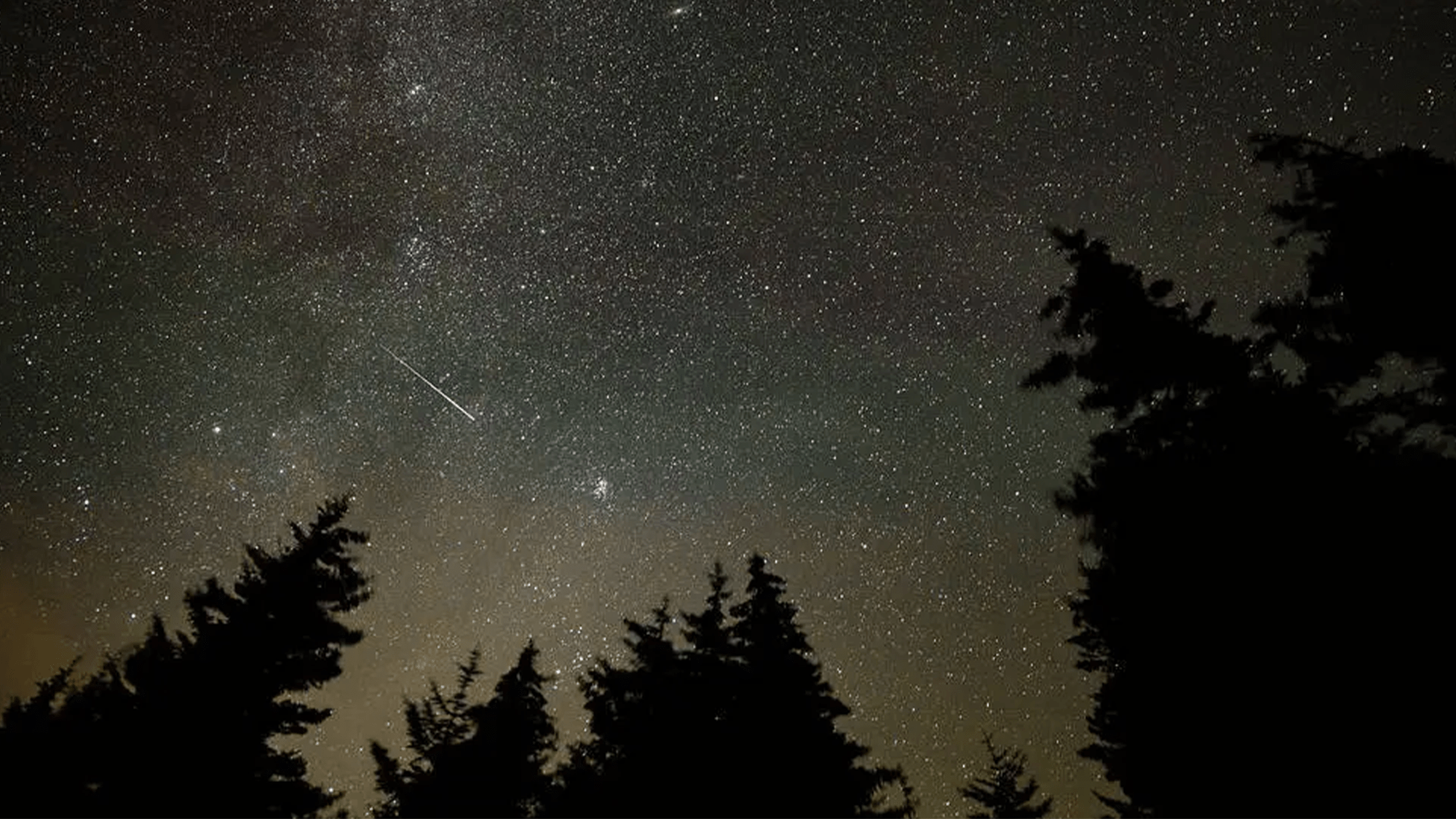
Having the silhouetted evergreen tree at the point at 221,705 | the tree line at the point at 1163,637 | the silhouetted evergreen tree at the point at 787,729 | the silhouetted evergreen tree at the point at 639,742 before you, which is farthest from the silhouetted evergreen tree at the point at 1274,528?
the silhouetted evergreen tree at the point at 221,705

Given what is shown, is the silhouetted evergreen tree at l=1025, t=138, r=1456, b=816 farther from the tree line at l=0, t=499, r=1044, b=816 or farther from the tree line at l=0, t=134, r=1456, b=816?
the tree line at l=0, t=499, r=1044, b=816

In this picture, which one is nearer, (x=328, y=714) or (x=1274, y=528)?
(x=1274, y=528)

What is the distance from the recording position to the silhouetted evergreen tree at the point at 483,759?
13.6 m

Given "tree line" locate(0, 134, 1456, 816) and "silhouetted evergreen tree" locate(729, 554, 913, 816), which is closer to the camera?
"tree line" locate(0, 134, 1456, 816)

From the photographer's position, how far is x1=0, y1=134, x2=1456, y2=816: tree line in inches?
319

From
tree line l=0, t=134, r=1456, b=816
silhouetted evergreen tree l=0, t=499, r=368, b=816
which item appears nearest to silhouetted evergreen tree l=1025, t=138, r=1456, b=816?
tree line l=0, t=134, r=1456, b=816

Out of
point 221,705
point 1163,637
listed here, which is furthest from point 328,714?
point 1163,637

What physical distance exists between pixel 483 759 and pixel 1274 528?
1377 centimetres

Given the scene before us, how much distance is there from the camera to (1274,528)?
889cm

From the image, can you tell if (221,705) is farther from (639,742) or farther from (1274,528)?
(1274,528)

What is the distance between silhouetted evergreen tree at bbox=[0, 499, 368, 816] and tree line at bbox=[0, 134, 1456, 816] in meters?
0.04

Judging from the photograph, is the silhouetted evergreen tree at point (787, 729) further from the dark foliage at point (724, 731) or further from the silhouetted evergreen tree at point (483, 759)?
the silhouetted evergreen tree at point (483, 759)

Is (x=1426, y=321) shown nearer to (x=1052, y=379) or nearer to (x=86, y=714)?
(x=1052, y=379)

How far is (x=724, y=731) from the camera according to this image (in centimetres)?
1249
